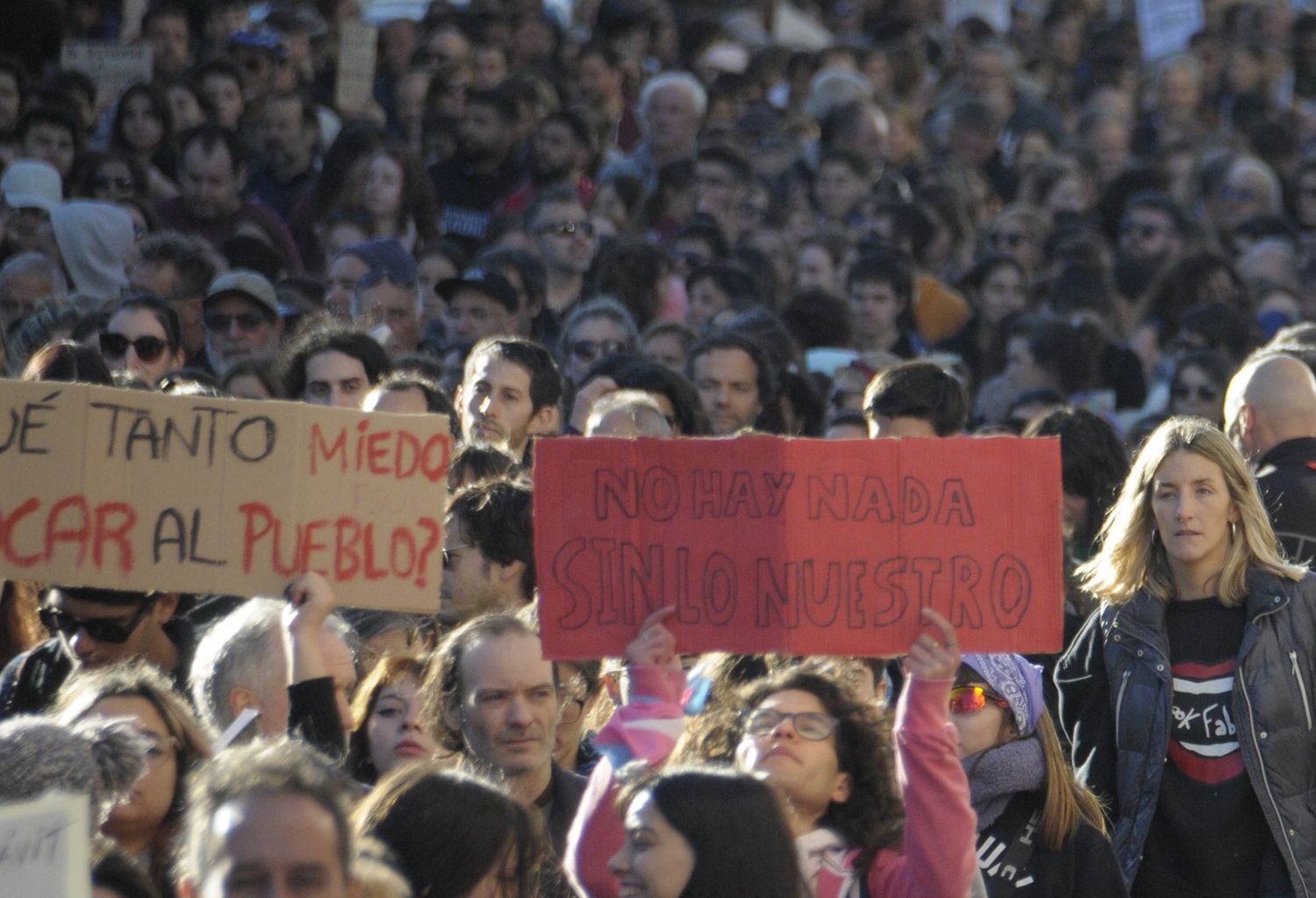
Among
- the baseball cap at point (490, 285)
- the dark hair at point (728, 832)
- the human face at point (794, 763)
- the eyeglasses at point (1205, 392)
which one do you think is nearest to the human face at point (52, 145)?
the baseball cap at point (490, 285)

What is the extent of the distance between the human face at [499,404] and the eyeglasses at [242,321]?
1628mm

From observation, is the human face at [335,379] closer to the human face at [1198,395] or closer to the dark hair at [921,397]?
the dark hair at [921,397]

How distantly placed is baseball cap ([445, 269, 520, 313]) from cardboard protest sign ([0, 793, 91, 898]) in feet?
19.3

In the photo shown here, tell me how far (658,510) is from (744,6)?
496 inches

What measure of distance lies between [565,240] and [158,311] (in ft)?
7.70

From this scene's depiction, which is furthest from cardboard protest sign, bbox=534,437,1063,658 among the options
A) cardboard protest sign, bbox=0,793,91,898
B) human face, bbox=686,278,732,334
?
human face, bbox=686,278,732,334

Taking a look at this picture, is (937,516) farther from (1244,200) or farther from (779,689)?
(1244,200)

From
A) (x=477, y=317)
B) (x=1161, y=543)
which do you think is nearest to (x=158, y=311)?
(x=477, y=317)

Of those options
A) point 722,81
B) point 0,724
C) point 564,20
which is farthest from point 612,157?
point 0,724

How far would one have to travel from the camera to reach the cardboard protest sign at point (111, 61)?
35.5 ft

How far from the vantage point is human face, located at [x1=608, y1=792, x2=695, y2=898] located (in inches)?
135

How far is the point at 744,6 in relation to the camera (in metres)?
16.4

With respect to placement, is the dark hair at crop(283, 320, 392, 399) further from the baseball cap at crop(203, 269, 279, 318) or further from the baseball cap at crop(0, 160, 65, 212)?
the baseball cap at crop(0, 160, 65, 212)

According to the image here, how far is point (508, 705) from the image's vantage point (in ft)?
14.6
